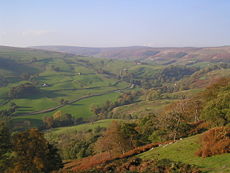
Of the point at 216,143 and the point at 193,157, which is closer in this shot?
the point at 216,143

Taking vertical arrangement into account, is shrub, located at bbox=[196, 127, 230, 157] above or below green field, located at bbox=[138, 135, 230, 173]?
above

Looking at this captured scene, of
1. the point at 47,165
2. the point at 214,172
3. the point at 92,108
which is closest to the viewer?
the point at 214,172

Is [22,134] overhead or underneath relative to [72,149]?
overhead

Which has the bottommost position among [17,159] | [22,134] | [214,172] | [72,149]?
[72,149]

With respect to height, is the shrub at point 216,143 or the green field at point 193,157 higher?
the shrub at point 216,143

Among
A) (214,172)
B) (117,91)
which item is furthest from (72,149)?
(117,91)

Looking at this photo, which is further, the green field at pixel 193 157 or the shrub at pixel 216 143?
the shrub at pixel 216 143

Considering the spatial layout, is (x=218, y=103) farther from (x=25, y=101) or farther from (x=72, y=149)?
(x=25, y=101)

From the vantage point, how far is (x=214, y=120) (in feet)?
116

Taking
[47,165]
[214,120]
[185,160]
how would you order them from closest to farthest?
[185,160], [47,165], [214,120]

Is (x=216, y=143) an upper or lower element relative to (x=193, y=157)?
upper

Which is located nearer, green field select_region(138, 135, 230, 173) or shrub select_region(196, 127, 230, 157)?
green field select_region(138, 135, 230, 173)

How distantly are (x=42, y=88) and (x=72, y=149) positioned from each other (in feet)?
384

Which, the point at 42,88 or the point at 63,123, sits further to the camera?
the point at 42,88
